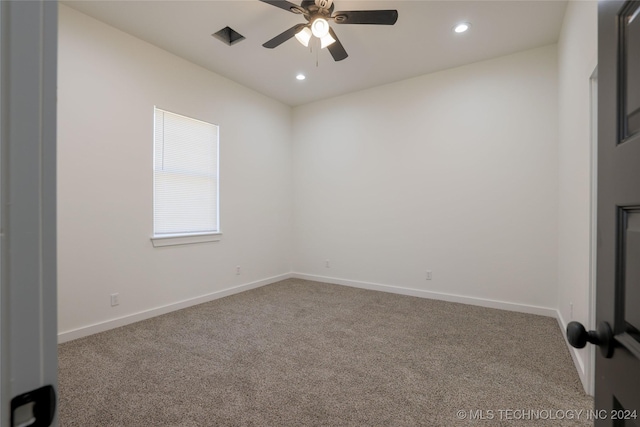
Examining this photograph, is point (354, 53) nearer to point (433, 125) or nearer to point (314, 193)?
point (433, 125)

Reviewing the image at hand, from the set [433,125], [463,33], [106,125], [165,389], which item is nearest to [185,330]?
[165,389]

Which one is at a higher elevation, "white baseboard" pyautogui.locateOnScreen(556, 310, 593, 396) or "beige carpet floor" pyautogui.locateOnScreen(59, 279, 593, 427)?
"white baseboard" pyautogui.locateOnScreen(556, 310, 593, 396)

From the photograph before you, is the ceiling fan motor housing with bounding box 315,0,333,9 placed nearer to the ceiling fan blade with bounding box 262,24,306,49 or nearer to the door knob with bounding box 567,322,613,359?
the ceiling fan blade with bounding box 262,24,306,49

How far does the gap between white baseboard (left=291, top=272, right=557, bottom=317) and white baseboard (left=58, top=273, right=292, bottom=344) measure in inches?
45.2

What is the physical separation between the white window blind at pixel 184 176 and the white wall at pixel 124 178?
0.11 meters

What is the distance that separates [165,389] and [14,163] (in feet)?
6.79

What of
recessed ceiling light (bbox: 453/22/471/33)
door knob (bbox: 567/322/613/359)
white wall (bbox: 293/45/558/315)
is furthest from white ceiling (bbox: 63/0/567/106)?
door knob (bbox: 567/322/613/359)

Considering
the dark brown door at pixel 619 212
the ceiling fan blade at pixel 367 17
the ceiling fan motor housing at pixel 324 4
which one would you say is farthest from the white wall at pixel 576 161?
the ceiling fan motor housing at pixel 324 4

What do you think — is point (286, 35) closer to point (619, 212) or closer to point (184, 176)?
point (184, 176)

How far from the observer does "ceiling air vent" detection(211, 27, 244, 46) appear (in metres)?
3.06

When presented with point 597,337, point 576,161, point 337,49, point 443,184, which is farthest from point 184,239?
point 576,161

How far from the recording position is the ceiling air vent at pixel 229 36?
3.06 m

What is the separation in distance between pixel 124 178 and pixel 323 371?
271 centimetres

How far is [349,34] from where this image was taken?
3023 mm
